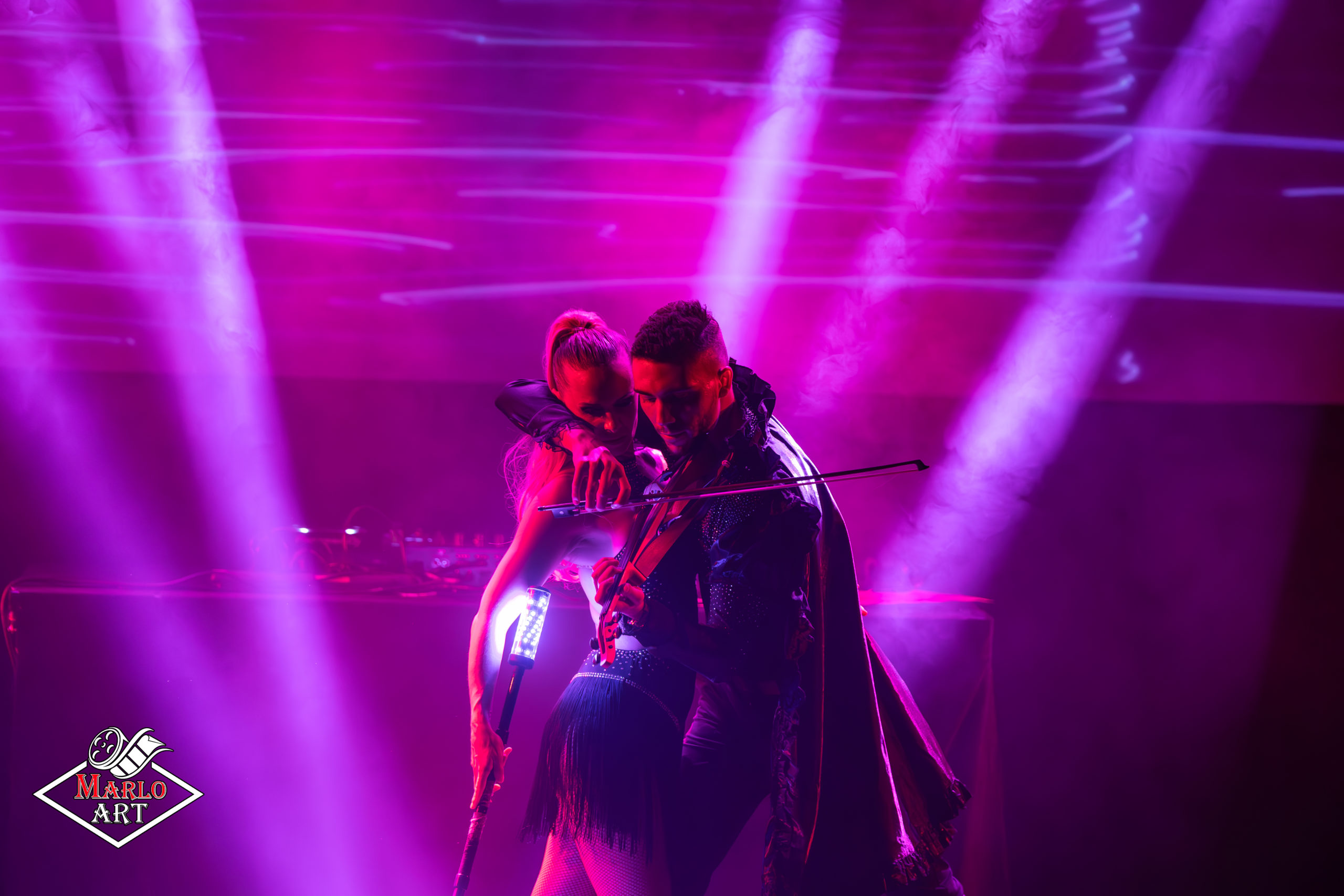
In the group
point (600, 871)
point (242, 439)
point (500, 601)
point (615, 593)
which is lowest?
point (600, 871)

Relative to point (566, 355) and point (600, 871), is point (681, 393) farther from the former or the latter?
point (600, 871)

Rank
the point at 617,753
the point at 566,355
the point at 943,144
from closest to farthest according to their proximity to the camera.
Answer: the point at 617,753
the point at 566,355
the point at 943,144

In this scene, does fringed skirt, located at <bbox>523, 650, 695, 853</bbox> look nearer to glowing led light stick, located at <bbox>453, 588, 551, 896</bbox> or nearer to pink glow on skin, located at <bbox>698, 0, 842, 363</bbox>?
glowing led light stick, located at <bbox>453, 588, 551, 896</bbox>

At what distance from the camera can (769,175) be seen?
3.42m

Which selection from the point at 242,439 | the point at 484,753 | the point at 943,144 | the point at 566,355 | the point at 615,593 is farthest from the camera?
the point at 242,439

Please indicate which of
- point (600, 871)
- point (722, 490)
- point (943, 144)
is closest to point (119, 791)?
point (600, 871)

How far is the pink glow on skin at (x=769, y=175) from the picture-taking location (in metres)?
3.30

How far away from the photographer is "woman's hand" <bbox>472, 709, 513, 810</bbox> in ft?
5.68

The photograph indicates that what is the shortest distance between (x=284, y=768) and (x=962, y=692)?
2.14m

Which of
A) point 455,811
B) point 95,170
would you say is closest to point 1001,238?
point 455,811

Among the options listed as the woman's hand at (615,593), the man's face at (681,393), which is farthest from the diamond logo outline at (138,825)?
the man's face at (681,393)

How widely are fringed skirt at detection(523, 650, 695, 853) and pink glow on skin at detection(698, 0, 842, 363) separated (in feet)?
6.57

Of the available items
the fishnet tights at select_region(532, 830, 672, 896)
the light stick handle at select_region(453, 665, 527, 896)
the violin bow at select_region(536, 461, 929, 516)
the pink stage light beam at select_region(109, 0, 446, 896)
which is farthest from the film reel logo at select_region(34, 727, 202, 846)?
the violin bow at select_region(536, 461, 929, 516)

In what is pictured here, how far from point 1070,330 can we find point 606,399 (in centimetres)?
242
